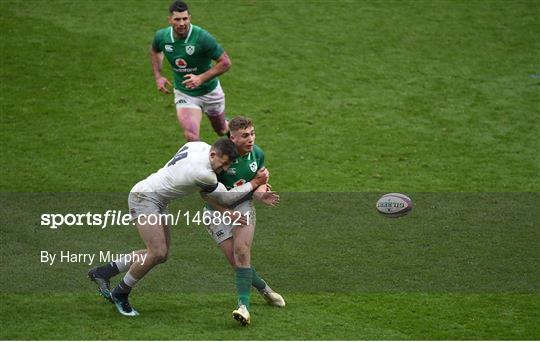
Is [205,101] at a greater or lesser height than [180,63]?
lesser

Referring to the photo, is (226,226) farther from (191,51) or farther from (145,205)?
(191,51)

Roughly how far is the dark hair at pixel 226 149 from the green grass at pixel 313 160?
1.61 meters

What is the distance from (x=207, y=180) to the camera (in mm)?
9062

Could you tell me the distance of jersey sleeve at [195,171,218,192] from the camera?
9047 millimetres

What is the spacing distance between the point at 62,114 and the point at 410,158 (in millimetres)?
5477

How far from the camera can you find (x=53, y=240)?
38.7ft

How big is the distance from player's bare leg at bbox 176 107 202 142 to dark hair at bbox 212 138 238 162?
362 centimetres

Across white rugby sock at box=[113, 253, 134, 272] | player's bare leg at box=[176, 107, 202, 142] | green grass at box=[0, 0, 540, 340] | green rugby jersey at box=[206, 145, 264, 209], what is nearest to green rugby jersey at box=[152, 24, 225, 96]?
player's bare leg at box=[176, 107, 202, 142]

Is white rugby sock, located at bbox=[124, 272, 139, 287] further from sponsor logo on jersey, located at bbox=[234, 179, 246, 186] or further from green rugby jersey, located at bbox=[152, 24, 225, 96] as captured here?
green rugby jersey, located at bbox=[152, 24, 225, 96]

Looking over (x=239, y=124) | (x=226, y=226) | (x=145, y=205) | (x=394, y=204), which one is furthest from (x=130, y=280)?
(x=394, y=204)

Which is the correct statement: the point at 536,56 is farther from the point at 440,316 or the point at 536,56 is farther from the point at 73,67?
the point at 440,316

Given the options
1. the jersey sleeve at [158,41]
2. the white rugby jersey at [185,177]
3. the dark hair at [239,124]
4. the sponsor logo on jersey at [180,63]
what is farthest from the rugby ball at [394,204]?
the jersey sleeve at [158,41]

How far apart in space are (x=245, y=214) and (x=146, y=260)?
1.03 m

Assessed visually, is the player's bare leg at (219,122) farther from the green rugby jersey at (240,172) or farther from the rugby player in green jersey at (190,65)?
the green rugby jersey at (240,172)
